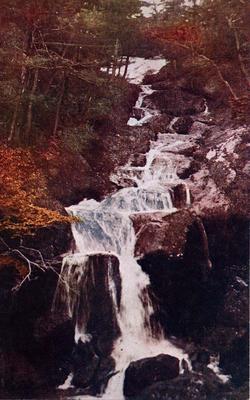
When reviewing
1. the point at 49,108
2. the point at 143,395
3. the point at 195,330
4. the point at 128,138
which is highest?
the point at 49,108

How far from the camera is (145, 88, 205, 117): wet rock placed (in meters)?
7.96

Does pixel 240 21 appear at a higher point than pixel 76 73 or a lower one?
higher

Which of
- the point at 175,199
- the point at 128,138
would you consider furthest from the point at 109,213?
the point at 128,138

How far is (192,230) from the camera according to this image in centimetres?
614

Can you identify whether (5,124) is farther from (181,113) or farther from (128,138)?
(181,113)

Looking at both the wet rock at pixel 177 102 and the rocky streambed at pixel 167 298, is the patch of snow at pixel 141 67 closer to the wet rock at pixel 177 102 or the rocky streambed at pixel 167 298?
the wet rock at pixel 177 102

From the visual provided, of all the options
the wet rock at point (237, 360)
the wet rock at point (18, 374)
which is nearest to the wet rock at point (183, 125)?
the wet rock at point (237, 360)

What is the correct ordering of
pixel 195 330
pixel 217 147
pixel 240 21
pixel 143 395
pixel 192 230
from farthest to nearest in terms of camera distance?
pixel 217 147 < pixel 240 21 < pixel 192 230 < pixel 195 330 < pixel 143 395

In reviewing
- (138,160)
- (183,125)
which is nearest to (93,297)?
(138,160)

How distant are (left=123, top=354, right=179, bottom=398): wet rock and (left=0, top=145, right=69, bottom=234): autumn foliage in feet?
7.25

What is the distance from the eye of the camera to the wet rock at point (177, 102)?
7.96 metres

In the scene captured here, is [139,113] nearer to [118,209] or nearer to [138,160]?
[138,160]

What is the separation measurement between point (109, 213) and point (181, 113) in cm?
321

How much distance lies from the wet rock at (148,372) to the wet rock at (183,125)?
15.0 feet
